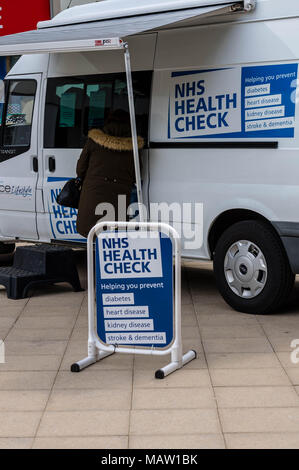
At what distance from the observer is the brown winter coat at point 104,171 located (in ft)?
25.4

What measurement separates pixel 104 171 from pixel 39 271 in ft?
3.94

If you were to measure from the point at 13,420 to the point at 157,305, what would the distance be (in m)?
1.36

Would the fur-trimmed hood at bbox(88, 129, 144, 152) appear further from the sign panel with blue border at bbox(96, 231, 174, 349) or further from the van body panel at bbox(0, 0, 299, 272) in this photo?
the sign panel with blue border at bbox(96, 231, 174, 349)

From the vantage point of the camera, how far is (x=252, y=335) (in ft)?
21.0

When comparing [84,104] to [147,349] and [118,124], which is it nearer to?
[118,124]

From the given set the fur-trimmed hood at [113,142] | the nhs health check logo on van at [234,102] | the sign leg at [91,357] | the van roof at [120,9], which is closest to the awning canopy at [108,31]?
the van roof at [120,9]

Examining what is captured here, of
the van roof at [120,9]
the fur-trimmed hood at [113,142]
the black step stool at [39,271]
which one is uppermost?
the van roof at [120,9]

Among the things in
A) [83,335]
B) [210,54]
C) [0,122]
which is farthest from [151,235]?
[0,122]

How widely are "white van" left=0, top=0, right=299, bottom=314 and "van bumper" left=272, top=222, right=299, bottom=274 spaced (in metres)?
0.01

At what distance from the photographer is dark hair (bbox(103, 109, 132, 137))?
7.70 m

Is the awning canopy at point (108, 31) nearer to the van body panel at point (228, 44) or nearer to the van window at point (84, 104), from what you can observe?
the van body panel at point (228, 44)

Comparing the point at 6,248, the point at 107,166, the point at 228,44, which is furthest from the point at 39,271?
the point at 228,44

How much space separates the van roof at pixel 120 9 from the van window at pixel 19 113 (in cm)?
71

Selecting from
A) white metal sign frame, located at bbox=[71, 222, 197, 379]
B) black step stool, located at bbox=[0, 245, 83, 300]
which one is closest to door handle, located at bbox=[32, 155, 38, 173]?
black step stool, located at bbox=[0, 245, 83, 300]
